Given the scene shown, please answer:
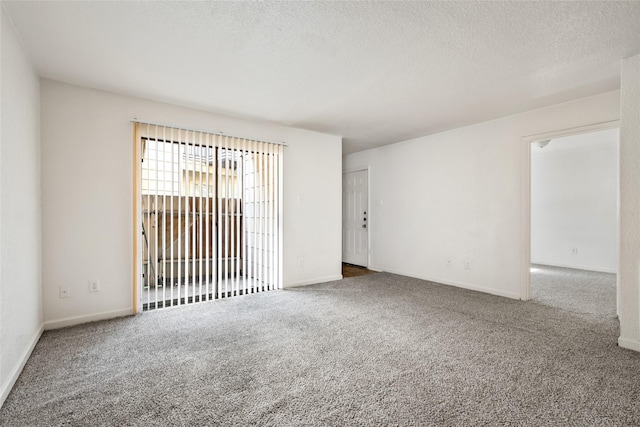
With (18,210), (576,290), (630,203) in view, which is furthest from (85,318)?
(576,290)

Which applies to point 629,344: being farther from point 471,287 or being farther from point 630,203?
point 471,287

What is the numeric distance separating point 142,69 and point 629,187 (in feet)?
13.3

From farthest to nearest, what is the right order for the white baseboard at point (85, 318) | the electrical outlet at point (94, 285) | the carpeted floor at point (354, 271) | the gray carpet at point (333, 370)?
the carpeted floor at point (354, 271) → the electrical outlet at point (94, 285) → the white baseboard at point (85, 318) → the gray carpet at point (333, 370)

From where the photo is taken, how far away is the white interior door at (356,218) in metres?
5.94

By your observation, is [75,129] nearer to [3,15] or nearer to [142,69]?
[142,69]

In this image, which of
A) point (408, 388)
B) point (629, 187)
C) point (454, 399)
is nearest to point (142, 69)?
point (408, 388)

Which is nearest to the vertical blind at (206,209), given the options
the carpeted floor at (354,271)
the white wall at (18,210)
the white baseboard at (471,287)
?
the white wall at (18,210)

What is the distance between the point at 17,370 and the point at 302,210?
3.21 meters

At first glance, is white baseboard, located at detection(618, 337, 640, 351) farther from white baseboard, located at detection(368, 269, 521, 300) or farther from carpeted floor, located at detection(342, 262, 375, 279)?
carpeted floor, located at detection(342, 262, 375, 279)

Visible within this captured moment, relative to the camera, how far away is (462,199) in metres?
4.39

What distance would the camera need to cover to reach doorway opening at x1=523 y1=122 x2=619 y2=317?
17.7 ft

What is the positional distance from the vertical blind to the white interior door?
2.17m

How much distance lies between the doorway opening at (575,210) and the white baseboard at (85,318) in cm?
538

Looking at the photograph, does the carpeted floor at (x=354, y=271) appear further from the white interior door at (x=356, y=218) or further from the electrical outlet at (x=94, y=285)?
the electrical outlet at (x=94, y=285)
